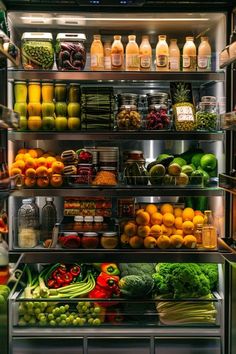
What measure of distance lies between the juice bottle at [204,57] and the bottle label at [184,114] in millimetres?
284

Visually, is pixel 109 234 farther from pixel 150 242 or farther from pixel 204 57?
pixel 204 57

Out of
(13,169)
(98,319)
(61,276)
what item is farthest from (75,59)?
(98,319)

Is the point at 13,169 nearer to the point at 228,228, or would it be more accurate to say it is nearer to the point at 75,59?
the point at 75,59

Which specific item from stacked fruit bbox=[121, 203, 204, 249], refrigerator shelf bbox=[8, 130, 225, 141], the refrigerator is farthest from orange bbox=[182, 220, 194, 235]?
refrigerator shelf bbox=[8, 130, 225, 141]

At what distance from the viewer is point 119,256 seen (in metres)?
3.63

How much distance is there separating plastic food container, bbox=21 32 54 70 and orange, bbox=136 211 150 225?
117 cm

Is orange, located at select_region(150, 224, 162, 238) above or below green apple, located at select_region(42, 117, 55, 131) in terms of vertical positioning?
below

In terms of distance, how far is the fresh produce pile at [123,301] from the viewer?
362cm

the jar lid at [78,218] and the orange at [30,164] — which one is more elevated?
the orange at [30,164]

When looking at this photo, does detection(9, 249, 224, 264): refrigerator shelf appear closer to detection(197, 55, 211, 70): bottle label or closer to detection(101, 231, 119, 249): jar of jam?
detection(101, 231, 119, 249): jar of jam

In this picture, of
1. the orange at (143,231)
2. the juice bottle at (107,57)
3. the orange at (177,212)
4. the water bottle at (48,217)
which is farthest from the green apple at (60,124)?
the orange at (177,212)

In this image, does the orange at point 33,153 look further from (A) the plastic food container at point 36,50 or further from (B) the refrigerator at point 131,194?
(A) the plastic food container at point 36,50

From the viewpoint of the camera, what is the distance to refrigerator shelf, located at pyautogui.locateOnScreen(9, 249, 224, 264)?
3629 mm

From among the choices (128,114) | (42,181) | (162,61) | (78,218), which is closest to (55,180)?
(42,181)
